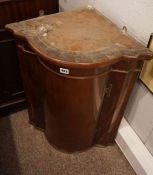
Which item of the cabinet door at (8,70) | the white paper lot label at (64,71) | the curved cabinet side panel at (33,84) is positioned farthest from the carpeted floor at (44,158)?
the white paper lot label at (64,71)

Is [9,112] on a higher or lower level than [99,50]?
lower

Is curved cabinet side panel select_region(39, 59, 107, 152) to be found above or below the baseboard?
above

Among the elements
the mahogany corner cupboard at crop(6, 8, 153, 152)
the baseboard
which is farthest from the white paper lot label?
the baseboard

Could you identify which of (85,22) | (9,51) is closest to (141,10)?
Answer: (85,22)

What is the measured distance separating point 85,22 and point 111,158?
822 mm

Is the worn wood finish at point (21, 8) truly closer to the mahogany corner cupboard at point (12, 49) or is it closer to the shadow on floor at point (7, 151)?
the mahogany corner cupboard at point (12, 49)

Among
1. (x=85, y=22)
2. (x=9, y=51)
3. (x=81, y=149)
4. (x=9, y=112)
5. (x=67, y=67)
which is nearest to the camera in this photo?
(x=67, y=67)

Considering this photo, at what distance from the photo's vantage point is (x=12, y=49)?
1.22 metres

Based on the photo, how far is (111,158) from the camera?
1343mm

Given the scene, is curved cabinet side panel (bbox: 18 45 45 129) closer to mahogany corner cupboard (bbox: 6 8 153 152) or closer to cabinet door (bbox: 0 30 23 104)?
mahogany corner cupboard (bbox: 6 8 153 152)

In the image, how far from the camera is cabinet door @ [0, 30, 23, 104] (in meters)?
1.17

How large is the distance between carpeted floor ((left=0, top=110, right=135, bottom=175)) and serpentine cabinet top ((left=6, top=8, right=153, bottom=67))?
73cm

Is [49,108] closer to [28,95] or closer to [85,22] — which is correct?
[28,95]

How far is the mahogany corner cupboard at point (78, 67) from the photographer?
2.75ft
